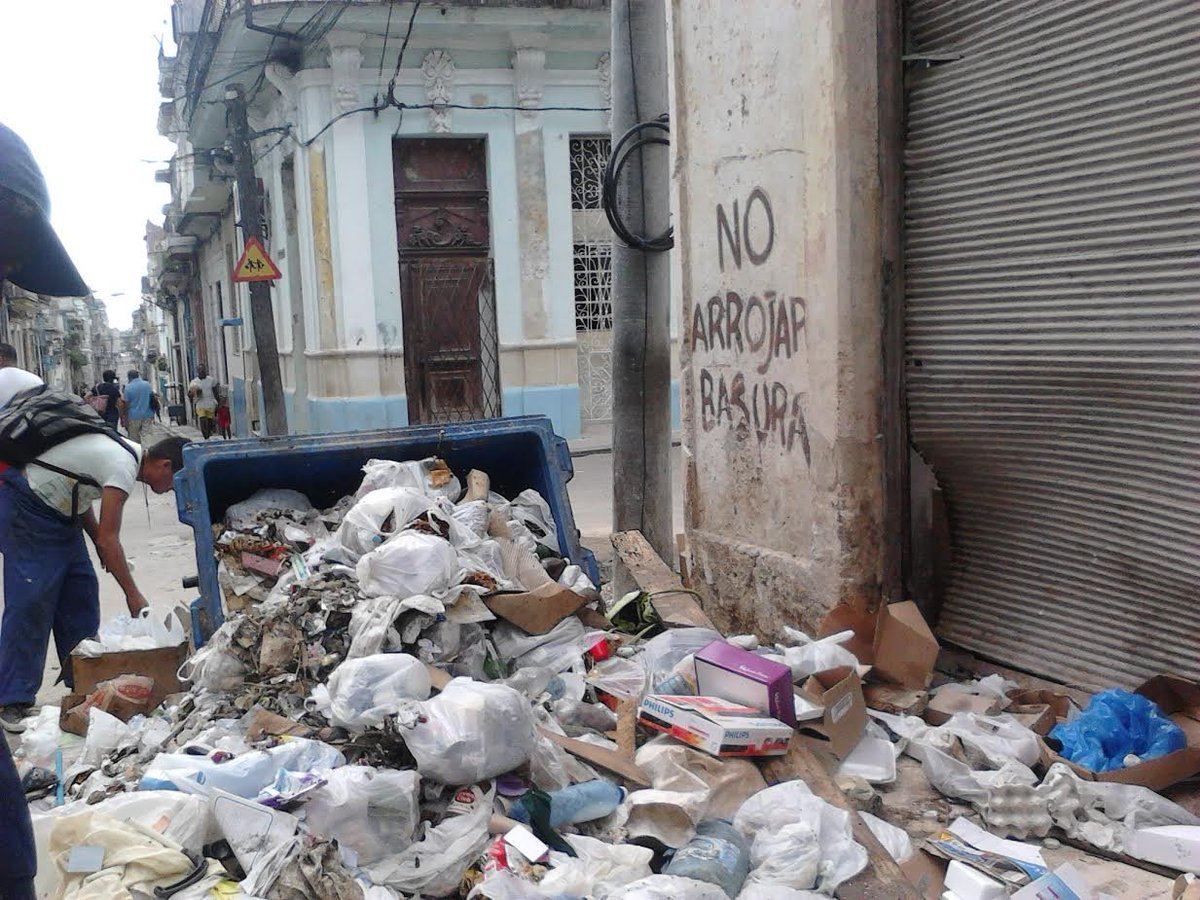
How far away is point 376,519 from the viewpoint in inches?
154

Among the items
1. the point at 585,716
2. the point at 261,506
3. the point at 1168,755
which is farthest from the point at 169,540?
the point at 1168,755

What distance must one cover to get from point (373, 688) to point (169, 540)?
6825 mm

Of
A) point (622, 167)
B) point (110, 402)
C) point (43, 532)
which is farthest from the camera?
point (110, 402)

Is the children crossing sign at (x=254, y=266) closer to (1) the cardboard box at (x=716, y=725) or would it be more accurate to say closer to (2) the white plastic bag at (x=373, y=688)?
(2) the white plastic bag at (x=373, y=688)

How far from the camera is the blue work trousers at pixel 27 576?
4297 mm

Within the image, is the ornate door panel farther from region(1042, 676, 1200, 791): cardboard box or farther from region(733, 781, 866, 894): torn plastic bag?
region(733, 781, 866, 894): torn plastic bag

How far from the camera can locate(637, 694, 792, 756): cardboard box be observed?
9.89 feet

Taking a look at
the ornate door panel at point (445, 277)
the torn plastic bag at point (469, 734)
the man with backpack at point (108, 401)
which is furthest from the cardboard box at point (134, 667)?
the man with backpack at point (108, 401)

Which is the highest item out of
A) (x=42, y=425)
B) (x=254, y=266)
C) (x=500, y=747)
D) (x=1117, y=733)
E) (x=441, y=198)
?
(x=441, y=198)

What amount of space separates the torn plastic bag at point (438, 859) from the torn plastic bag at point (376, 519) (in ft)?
4.65

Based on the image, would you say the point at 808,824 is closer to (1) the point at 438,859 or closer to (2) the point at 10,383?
(1) the point at 438,859

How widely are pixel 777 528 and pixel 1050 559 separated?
107 centimetres

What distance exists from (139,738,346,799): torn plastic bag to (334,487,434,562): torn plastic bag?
108 centimetres

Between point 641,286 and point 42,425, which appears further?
point 641,286
